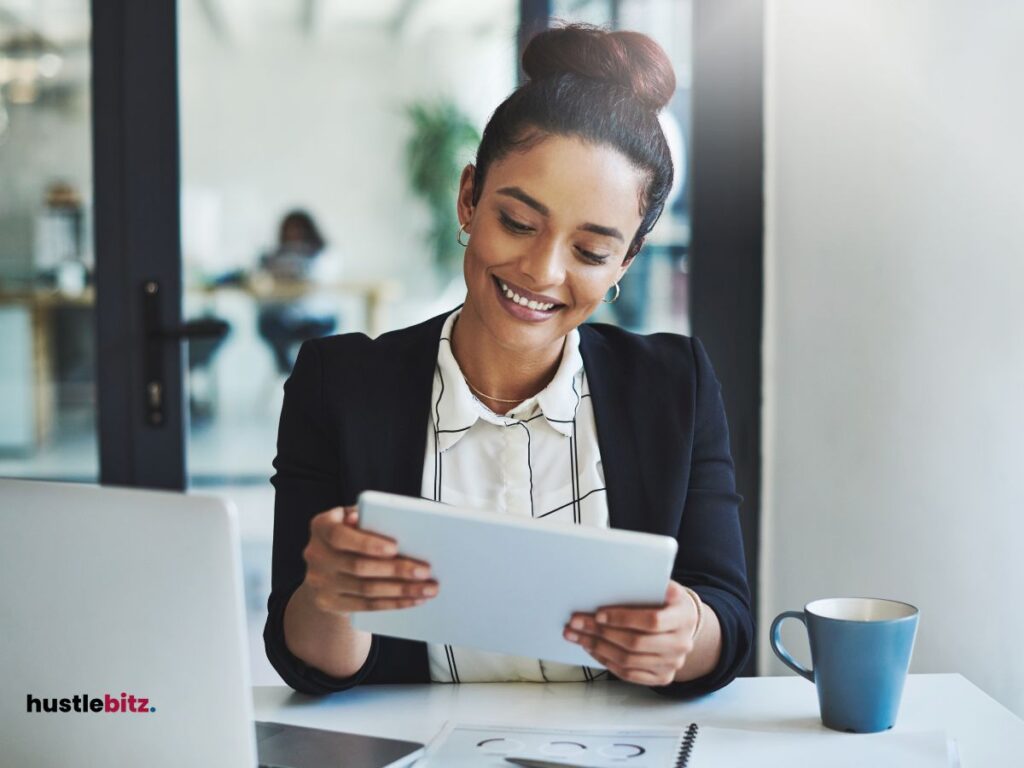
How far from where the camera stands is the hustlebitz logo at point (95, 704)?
0.71 metres

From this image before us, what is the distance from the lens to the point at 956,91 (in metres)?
1.71

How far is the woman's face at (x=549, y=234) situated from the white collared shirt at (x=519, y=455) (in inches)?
3.5

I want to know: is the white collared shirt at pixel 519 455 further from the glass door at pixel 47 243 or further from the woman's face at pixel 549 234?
the glass door at pixel 47 243

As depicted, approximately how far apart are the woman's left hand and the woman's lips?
0.44 metres

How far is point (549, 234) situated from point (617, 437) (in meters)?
0.26

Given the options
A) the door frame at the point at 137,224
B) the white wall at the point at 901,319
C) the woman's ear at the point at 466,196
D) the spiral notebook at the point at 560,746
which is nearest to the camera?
the spiral notebook at the point at 560,746

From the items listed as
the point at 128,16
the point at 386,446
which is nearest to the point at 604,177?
the point at 386,446

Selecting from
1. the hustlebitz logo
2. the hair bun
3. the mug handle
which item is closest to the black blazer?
the mug handle

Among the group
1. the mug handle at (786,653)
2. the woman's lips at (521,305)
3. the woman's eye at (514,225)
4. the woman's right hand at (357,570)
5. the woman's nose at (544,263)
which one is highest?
the woman's eye at (514,225)

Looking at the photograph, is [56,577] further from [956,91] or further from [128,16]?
[128,16]

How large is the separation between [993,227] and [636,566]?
1073 mm

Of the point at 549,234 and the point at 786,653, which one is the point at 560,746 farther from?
the point at 549,234

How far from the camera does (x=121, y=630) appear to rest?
2.29 feet

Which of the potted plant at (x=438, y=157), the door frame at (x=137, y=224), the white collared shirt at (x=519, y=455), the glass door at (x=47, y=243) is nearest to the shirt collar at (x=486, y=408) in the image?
the white collared shirt at (x=519, y=455)
